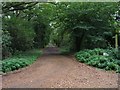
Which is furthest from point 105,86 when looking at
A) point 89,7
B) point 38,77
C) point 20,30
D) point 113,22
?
point 20,30

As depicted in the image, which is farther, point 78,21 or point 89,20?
point 78,21

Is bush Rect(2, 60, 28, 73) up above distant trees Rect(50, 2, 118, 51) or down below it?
below

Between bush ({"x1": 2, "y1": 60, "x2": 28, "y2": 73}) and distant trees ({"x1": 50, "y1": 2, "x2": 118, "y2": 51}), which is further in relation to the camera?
distant trees ({"x1": 50, "y1": 2, "x2": 118, "y2": 51})

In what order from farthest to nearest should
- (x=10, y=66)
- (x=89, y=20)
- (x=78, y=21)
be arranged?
1. (x=78, y=21)
2. (x=89, y=20)
3. (x=10, y=66)

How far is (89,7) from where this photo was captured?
17125 mm

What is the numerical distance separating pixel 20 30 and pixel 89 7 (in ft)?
20.2

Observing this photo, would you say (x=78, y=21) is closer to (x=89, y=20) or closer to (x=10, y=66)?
(x=89, y=20)

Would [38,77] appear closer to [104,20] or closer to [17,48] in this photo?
[104,20]

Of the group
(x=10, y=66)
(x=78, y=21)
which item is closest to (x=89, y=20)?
(x=78, y=21)

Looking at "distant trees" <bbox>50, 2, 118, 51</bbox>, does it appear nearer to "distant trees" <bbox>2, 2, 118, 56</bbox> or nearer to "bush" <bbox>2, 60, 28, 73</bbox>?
"distant trees" <bbox>2, 2, 118, 56</bbox>

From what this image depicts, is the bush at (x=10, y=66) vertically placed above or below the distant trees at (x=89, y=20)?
below

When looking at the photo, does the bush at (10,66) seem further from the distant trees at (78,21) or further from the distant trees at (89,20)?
the distant trees at (89,20)

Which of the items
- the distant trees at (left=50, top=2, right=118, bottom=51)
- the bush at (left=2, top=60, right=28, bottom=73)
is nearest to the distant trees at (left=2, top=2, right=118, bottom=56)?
the distant trees at (left=50, top=2, right=118, bottom=51)

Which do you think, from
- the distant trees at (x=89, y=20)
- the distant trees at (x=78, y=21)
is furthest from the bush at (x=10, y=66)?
the distant trees at (x=89, y=20)
